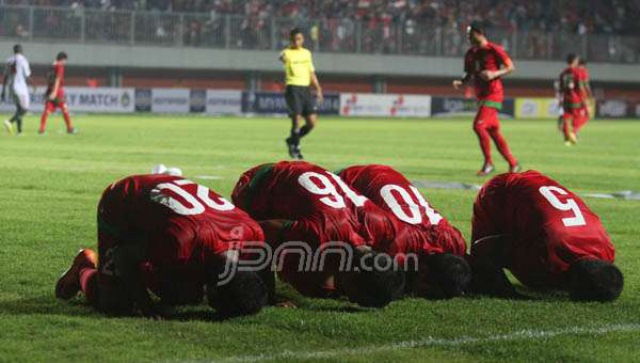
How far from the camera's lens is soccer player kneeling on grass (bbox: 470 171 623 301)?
A: 7.28 m

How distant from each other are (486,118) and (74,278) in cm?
1264

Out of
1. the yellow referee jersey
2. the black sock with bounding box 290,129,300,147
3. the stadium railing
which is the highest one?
the stadium railing

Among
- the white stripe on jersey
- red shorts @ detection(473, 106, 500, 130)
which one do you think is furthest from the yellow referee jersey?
the white stripe on jersey

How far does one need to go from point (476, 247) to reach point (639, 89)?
59.7 metres

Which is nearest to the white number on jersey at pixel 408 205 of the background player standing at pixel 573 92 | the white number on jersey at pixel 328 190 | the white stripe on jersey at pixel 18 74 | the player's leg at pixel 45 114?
the white number on jersey at pixel 328 190

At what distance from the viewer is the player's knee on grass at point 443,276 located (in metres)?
7.20

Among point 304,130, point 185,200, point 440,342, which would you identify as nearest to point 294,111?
point 304,130

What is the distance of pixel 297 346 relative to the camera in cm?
591

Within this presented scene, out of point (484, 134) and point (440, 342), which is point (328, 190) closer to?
point (440, 342)

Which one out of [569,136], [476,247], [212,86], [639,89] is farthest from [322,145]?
[639,89]

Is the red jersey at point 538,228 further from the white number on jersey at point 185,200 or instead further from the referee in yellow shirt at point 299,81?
the referee in yellow shirt at point 299,81

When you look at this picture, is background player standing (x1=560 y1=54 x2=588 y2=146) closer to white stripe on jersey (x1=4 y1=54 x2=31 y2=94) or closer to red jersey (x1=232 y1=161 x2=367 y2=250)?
white stripe on jersey (x1=4 y1=54 x2=31 y2=94)

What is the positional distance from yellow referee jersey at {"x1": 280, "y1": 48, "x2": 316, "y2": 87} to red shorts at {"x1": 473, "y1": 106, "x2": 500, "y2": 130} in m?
4.95

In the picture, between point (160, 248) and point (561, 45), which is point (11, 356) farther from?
point (561, 45)
